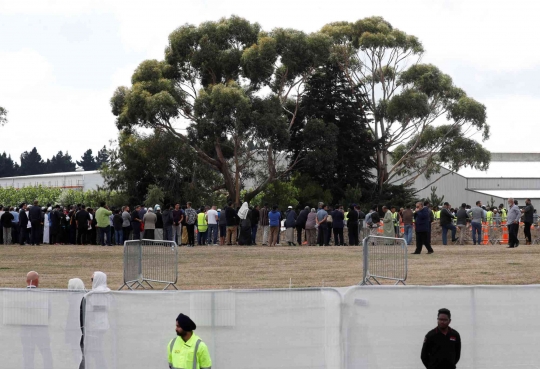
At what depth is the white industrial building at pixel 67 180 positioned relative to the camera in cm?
11444

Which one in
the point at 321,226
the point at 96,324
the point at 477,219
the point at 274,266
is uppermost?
the point at 477,219

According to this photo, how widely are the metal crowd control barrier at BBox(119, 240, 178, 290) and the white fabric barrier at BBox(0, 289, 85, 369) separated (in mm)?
6526

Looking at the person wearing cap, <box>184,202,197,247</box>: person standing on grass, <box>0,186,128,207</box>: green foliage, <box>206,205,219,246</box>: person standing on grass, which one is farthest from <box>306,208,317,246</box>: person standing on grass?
<box>0,186,128,207</box>: green foliage

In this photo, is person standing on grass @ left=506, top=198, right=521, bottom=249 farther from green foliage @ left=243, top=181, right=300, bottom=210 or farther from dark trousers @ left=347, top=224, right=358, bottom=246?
green foliage @ left=243, top=181, right=300, bottom=210

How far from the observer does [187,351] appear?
949 centimetres

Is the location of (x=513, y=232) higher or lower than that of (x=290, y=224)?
lower

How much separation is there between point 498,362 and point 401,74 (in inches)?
2483

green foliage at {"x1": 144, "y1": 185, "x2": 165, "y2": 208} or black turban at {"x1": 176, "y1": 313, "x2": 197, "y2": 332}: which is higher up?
green foliage at {"x1": 144, "y1": 185, "x2": 165, "y2": 208}

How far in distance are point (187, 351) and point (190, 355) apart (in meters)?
0.05

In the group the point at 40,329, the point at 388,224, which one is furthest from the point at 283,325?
the point at 388,224

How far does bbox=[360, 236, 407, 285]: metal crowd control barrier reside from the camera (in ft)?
53.9

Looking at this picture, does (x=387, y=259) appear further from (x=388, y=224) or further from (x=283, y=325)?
(x=388, y=224)

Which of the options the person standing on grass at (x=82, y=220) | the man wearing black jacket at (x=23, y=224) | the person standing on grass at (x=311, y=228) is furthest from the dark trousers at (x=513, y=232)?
the man wearing black jacket at (x=23, y=224)

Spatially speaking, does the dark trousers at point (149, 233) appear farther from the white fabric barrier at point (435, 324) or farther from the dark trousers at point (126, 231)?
the white fabric barrier at point (435, 324)
